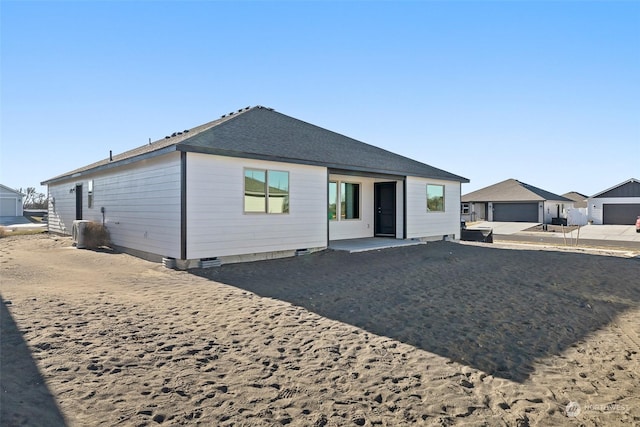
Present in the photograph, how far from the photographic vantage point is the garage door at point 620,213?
34969 millimetres

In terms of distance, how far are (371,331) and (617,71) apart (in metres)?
12.0

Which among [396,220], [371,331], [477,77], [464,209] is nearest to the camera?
[371,331]

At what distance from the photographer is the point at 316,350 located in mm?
3957

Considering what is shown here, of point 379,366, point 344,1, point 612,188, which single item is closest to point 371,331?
point 379,366

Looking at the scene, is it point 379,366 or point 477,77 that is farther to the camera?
point 477,77

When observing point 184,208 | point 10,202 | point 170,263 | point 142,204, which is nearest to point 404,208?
point 184,208

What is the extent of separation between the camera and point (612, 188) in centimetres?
3634

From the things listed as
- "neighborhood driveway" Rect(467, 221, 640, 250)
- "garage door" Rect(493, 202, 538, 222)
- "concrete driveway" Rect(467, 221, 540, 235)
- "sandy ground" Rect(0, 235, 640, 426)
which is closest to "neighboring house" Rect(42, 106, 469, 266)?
"sandy ground" Rect(0, 235, 640, 426)

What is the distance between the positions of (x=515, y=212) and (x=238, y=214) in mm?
34798

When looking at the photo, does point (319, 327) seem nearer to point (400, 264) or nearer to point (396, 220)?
point (400, 264)

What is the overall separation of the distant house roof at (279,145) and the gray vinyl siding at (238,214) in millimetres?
318

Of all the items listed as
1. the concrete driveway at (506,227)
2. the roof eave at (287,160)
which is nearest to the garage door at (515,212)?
the concrete driveway at (506,227)

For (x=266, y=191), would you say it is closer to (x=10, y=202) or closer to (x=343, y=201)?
(x=343, y=201)

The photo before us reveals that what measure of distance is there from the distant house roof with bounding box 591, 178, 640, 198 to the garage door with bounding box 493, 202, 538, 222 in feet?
27.3
